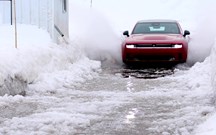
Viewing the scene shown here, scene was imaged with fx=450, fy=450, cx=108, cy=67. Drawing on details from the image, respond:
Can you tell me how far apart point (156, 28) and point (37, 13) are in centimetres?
391

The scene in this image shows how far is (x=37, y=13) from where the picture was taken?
13031 millimetres

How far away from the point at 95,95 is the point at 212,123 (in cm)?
325

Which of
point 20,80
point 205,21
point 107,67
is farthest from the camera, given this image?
point 205,21

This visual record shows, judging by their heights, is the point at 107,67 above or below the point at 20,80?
below

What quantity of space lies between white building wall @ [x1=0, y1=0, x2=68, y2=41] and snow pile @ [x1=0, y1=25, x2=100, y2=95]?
11.9 inches

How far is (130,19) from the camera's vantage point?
1276 inches

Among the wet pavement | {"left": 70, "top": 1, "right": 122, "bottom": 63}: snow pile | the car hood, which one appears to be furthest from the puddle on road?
{"left": 70, "top": 1, "right": 122, "bottom": 63}: snow pile

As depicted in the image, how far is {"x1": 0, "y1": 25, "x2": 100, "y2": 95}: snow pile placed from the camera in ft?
26.8

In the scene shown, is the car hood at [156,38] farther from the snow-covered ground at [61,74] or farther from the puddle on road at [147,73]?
the snow-covered ground at [61,74]

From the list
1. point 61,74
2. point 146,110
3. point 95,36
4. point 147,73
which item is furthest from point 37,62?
point 95,36

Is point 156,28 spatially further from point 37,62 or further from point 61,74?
point 37,62

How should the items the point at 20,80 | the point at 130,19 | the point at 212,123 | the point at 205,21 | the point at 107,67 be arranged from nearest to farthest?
the point at 212,123, the point at 20,80, the point at 107,67, the point at 205,21, the point at 130,19

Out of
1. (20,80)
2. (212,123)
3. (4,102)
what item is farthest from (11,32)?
(212,123)

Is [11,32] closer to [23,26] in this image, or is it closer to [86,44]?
[23,26]
